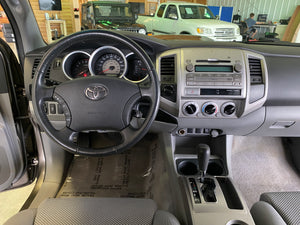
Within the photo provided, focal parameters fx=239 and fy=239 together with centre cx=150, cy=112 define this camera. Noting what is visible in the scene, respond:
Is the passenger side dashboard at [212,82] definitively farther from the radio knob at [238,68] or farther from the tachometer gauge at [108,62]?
the tachometer gauge at [108,62]

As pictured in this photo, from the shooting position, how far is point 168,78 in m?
1.27

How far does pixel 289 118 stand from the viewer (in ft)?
4.68

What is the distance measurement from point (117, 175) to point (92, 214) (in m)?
1.00

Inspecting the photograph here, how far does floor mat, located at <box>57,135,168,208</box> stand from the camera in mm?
1715

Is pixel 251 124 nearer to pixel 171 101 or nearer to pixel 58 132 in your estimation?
pixel 171 101

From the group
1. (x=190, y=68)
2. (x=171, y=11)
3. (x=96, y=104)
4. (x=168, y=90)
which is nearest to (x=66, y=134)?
(x=96, y=104)

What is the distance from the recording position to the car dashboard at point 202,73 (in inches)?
48.6

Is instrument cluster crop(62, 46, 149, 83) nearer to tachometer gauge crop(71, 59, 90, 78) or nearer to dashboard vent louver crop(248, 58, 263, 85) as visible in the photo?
tachometer gauge crop(71, 59, 90, 78)

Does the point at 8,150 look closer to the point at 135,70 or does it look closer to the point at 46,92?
the point at 46,92

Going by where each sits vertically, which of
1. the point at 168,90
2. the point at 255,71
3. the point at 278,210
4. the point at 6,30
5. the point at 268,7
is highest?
the point at 268,7

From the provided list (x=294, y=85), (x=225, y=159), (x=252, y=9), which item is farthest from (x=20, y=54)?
(x=252, y=9)

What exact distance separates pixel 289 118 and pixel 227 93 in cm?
49

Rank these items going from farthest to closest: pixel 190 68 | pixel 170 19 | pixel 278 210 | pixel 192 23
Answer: pixel 170 19
pixel 192 23
pixel 190 68
pixel 278 210

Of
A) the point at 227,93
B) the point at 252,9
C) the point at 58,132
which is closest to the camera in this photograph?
the point at 58,132
